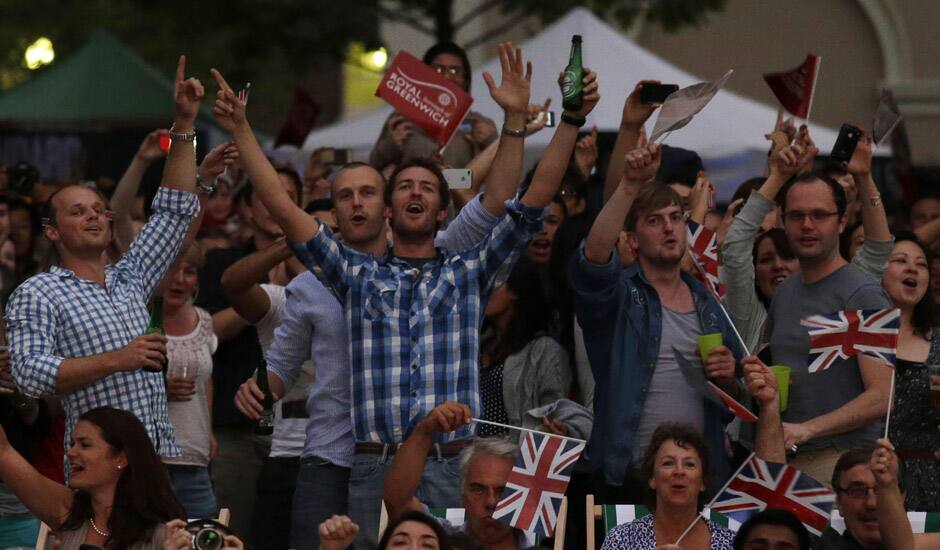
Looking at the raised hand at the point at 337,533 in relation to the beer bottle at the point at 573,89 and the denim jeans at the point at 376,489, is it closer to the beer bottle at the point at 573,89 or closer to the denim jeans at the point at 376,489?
the denim jeans at the point at 376,489

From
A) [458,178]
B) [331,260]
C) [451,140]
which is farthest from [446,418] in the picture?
[451,140]

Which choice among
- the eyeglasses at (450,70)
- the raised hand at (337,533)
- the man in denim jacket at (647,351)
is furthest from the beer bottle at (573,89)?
the eyeglasses at (450,70)

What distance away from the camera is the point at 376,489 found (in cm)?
812

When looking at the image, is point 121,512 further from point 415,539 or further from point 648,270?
point 648,270

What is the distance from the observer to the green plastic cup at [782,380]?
8.36 metres

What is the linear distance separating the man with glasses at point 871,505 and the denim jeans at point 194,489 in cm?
276

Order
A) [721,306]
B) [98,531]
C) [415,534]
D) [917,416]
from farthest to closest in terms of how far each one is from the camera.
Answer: [917,416], [721,306], [98,531], [415,534]

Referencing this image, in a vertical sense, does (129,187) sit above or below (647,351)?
above

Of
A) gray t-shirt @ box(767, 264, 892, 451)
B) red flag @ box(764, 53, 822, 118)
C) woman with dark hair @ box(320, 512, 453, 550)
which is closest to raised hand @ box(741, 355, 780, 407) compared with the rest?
gray t-shirt @ box(767, 264, 892, 451)

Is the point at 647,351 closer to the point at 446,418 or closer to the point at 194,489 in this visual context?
the point at 446,418

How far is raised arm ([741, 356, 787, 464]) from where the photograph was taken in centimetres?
809

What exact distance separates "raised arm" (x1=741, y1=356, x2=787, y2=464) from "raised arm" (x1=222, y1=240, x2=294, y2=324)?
2073 millimetres

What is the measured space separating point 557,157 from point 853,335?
142 cm

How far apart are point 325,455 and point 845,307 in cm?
226
